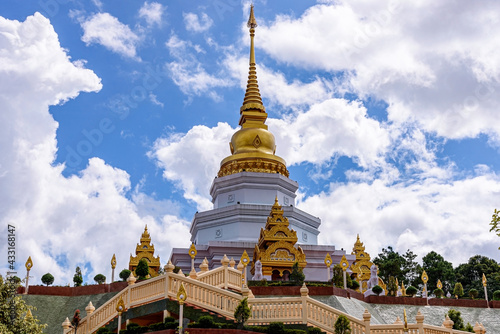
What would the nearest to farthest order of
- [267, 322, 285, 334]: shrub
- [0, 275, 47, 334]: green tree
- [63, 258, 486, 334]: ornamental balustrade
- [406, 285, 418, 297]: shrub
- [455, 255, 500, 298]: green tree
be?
1. [267, 322, 285, 334]: shrub
2. [63, 258, 486, 334]: ornamental balustrade
3. [0, 275, 47, 334]: green tree
4. [406, 285, 418, 297]: shrub
5. [455, 255, 500, 298]: green tree

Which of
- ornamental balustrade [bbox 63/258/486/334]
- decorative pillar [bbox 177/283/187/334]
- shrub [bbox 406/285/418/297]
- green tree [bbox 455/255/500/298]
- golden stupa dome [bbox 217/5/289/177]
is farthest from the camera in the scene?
green tree [bbox 455/255/500/298]

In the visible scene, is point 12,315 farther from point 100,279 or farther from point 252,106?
point 252,106

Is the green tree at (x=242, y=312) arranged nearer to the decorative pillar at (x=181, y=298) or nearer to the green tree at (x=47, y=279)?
the decorative pillar at (x=181, y=298)

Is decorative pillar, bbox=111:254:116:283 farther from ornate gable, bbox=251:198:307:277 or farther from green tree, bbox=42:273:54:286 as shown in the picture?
ornate gable, bbox=251:198:307:277

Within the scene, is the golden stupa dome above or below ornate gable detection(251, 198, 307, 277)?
above

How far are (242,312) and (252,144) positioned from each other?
32438mm

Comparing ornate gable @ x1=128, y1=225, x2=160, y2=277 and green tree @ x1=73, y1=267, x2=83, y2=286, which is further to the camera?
ornate gable @ x1=128, y1=225, x2=160, y2=277

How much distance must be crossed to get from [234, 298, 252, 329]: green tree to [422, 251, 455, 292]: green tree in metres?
40.0

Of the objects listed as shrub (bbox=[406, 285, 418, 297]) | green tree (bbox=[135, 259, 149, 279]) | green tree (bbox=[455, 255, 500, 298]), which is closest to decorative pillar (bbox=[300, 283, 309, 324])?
green tree (bbox=[135, 259, 149, 279])

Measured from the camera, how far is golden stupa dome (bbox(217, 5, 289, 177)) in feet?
168

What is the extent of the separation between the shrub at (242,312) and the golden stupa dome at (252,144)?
30.3m

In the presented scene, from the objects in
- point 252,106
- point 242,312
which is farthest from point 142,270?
point 252,106

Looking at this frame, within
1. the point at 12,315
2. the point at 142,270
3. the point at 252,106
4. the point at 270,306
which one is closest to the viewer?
the point at 270,306

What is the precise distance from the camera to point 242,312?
20578mm
